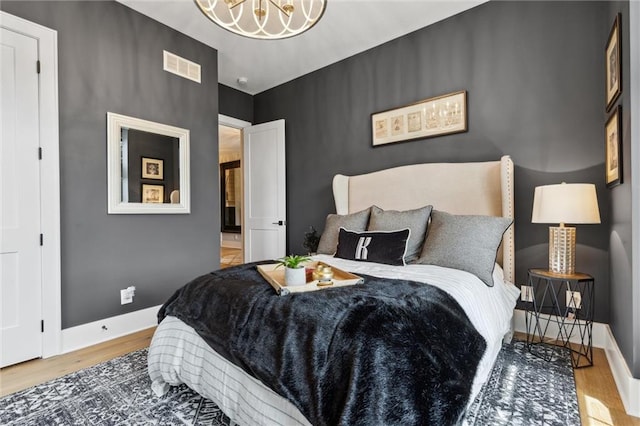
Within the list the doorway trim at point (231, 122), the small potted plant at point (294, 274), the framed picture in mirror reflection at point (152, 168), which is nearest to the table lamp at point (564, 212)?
the small potted plant at point (294, 274)

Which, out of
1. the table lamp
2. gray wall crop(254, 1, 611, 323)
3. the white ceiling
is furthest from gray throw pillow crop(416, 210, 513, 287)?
the white ceiling

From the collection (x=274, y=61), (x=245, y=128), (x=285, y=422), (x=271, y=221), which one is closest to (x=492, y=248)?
(x=285, y=422)

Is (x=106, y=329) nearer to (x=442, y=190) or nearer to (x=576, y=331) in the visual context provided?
(x=442, y=190)

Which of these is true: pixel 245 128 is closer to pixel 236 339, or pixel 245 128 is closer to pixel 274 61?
pixel 274 61

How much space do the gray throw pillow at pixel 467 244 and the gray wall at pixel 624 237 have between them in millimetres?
590

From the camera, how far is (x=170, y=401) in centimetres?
176

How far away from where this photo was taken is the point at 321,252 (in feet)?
9.85

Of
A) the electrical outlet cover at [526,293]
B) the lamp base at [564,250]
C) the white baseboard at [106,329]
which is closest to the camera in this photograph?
the lamp base at [564,250]

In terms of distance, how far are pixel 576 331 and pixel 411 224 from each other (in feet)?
4.84

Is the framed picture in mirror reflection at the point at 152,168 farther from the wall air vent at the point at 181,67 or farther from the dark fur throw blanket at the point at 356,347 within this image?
the dark fur throw blanket at the point at 356,347

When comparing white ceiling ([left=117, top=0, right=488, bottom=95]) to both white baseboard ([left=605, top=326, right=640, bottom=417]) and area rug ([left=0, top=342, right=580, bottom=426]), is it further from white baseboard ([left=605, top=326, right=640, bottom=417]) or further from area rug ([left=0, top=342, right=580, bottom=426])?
area rug ([left=0, top=342, right=580, bottom=426])

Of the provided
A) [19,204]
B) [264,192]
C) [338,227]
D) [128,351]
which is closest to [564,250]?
[338,227]

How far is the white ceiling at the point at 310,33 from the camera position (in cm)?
291

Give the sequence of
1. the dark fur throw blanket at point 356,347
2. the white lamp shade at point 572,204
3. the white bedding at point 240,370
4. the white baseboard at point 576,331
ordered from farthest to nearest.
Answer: the white baseboard at point 576,331 → the white lamp shade at point 572,204 → the white bedding at point 240,370 → the dark fur throw blanket at point 356,347
